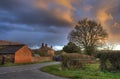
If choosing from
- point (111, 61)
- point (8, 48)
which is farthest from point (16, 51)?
point (111, 61)

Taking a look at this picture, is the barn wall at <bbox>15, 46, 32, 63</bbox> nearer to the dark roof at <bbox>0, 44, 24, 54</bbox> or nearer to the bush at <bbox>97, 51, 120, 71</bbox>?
the dark roof at <bbox>0, 44, 24, 54</bbox>

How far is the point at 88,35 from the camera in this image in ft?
287

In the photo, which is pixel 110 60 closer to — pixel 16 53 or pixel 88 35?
→ pixel 16 53

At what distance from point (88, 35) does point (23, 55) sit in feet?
79.6

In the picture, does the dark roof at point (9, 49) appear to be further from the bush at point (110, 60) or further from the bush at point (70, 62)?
the bush at point (110, 60)

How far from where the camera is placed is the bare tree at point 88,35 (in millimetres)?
85875

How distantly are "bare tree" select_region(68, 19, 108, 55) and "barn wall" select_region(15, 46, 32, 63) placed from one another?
52.3 ft

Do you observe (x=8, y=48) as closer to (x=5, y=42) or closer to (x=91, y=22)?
(x=5, y=42)

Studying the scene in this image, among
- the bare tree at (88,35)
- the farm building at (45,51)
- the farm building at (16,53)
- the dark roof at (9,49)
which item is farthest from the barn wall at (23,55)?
the farm building at (45,51)

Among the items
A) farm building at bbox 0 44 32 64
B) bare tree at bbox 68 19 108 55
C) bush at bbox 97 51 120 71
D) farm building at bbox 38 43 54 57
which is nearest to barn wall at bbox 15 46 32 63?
farm building at bbox 0 44 32 64

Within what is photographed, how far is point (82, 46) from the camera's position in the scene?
85.9m

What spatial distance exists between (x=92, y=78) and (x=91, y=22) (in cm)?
6855

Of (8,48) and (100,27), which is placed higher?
(100,27)

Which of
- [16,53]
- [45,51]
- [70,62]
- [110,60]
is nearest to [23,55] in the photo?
[16,53]
